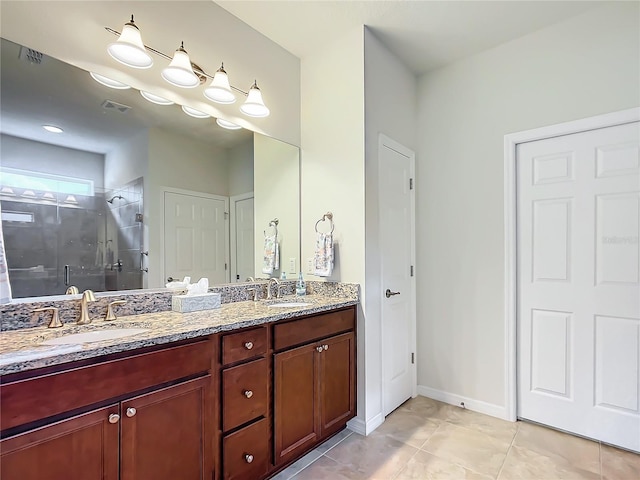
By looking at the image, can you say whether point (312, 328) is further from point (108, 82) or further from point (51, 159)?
point (108, 82)

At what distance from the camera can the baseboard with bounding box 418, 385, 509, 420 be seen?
8.16ft

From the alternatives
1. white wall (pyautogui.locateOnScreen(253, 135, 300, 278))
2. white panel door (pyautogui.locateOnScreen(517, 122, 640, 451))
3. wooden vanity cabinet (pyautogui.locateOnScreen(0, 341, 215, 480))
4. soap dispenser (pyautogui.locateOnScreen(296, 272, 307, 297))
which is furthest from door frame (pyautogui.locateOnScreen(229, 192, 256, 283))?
white panel door (pyautogui.locateOnScreen(517, 122, 640, 451))

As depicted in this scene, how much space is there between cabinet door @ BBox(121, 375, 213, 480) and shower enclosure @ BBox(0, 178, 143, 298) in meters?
0.68

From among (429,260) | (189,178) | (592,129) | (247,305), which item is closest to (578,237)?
(592,129)

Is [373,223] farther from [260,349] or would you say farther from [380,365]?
[260,349]

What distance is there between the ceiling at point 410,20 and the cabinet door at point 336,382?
2.08m

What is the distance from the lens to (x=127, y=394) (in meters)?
1.21

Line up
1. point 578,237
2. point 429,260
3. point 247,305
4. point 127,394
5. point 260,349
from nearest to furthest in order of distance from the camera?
point 127,394 → point 260,349 → point 247,305 → point 578,237 → point 429,260

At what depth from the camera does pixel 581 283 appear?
2.22m

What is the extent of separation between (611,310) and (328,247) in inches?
71.3

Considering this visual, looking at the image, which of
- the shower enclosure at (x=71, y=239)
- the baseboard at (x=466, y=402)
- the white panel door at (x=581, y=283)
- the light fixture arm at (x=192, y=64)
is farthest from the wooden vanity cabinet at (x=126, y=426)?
the white panel door at (x=581, y=283)

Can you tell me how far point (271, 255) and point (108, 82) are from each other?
141cm

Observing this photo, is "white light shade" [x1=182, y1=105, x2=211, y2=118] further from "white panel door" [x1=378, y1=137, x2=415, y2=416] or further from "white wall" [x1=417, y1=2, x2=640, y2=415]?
"white wall" [x1=417, y1=2, x2=640, y2=415]

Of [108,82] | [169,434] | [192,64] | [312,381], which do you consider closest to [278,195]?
[192,64]
